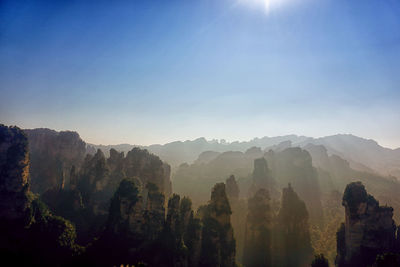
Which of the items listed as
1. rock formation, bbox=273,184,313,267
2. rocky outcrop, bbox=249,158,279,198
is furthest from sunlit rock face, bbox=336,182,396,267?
rocky outcrop, bbox=249,158,279,198

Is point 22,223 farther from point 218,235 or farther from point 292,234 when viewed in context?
point 292,234

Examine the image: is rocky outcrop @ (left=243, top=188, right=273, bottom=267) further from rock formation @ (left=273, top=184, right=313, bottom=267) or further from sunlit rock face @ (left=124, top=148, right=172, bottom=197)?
sunlit rock face @ (left=124, top=148, right=172, bottom=197)

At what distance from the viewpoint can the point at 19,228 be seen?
35750 mm

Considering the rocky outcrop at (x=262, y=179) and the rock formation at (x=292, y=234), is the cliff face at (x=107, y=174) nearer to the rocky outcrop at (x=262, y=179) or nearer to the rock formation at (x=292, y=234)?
the rock formation at (x=292, y=234)

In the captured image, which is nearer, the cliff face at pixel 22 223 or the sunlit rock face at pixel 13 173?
the cliff face at pixel 22 223

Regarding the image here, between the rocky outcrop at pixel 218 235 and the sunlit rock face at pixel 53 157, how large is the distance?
5487 cm

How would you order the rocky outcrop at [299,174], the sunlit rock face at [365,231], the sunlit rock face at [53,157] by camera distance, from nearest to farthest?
the sunlit rock face at [365,231], the sunlit rock face at [53,157], the rocky outcrop at [299,174]

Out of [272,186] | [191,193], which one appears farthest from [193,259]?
[191,193]

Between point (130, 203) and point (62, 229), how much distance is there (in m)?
9.41

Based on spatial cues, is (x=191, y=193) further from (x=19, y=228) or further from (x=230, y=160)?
(x=19, y=228)

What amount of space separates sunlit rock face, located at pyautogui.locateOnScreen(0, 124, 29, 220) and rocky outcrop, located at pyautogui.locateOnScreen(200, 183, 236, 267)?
98.4 feet

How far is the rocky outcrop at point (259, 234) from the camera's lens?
44094 millimetres

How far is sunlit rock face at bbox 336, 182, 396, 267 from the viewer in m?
32.0

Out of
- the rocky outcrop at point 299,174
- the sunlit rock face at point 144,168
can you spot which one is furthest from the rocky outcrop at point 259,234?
the rocky outcrop at point 299,174
